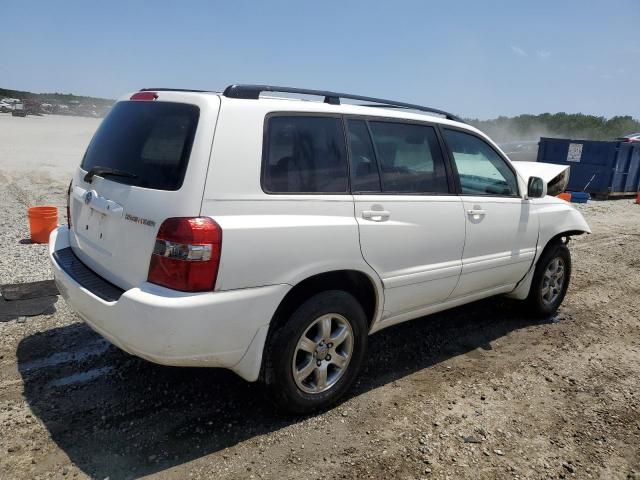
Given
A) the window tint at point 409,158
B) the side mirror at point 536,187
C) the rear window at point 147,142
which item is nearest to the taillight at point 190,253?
the rear window at point 147,142

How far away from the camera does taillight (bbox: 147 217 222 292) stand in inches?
99.1

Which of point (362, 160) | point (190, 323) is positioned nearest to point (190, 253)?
point (190, 323)

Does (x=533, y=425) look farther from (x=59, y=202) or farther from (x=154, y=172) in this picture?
(x=59, y=202)

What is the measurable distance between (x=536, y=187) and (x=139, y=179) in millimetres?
3320

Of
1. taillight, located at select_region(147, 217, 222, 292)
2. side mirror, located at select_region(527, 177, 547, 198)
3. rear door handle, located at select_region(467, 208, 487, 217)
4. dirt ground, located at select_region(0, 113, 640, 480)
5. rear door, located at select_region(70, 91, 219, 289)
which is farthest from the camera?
side mirror, located at select_region(527, 177, 547, 198)

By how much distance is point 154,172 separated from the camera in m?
2.78

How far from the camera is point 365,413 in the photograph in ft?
10.8

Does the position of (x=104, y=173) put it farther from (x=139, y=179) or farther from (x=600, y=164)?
(x=600, y=164)

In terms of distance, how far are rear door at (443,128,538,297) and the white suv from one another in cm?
3

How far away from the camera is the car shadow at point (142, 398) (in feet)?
9.23

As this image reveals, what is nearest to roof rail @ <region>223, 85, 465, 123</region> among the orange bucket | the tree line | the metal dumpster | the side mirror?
the side mirror

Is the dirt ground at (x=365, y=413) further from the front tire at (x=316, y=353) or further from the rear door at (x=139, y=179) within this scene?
the rear door at (x=139, y=179)

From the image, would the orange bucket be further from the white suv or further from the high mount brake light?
the high mount brake light

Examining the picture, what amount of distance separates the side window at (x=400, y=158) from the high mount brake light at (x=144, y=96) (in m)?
1.22
